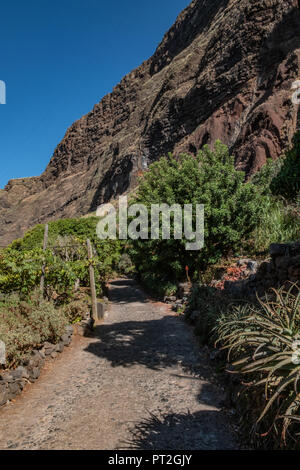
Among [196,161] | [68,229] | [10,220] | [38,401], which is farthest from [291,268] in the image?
[10,220]

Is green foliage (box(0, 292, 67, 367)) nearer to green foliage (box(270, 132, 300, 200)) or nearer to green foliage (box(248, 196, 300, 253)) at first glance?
green foliage (box(248, 196, 300, 253))

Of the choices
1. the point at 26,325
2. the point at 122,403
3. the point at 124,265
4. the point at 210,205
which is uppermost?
the point at 210,205

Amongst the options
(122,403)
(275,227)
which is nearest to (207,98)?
(275,227)

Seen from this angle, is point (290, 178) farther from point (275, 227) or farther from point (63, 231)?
point (63, 231)

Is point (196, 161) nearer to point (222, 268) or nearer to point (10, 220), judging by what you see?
point (222, 268)

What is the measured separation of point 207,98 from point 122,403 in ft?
129

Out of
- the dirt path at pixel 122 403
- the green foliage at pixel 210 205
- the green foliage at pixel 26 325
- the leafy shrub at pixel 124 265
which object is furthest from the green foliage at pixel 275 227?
the leafy shrub at pixel 124 265

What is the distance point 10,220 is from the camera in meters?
101

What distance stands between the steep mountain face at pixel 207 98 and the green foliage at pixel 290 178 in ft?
42.4

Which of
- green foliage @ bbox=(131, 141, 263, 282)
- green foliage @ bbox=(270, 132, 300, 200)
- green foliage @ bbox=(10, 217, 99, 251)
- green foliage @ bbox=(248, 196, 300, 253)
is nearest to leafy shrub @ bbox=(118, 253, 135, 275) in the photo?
green foliage @ bbox=(10, 217, 99, 251)

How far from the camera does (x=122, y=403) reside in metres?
3.95

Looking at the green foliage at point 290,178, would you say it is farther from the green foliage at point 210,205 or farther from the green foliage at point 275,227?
the green foliage at point 210,205

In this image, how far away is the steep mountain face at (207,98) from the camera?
23.8 metres

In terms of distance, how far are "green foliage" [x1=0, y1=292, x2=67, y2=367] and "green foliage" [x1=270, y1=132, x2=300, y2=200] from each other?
26.2ft
